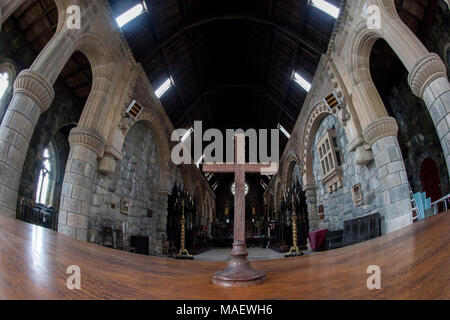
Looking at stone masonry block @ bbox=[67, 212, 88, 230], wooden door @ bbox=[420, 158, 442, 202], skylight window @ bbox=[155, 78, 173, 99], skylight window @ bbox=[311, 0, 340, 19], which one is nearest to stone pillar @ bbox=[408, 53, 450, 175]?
skylight window @ bbox=[311, 0, 340, 19]

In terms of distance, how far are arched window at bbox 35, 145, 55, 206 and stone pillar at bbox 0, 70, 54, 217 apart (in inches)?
275

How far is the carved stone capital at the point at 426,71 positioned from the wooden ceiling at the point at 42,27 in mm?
8555

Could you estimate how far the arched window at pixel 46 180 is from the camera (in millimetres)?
9727

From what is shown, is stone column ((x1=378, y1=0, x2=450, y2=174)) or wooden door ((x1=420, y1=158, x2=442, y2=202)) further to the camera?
wooden door ((x1=420, y1=158, x2=442, y2=202))

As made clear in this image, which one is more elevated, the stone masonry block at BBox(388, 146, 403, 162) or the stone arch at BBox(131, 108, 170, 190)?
the stone arch at BBox(131, 108, 170, 190)

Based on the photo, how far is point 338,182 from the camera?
23.4 ft

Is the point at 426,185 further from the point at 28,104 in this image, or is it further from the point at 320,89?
the point at 28,104

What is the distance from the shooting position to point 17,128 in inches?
150

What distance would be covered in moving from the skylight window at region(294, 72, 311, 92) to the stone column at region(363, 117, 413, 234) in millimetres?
4224

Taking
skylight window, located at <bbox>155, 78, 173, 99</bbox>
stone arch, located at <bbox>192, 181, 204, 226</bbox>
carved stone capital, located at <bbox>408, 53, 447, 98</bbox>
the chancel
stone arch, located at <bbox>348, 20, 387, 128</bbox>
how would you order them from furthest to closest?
stone arch, located at <bbox>192, 181, 204, 226</bbox>, skylight window, located at <bbox>155, 78, 173, 99</bbox>, stone arch, located at <bbox>348, 20, 387, 128</bbox>, carved stone capital, located at <bbox>408, 53, 447, 98</bbox>, the chancel

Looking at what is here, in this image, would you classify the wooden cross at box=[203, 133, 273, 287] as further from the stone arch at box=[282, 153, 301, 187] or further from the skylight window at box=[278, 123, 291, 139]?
the skylight window at box=[278, 123, 291, 139]

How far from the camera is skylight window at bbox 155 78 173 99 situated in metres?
9.14

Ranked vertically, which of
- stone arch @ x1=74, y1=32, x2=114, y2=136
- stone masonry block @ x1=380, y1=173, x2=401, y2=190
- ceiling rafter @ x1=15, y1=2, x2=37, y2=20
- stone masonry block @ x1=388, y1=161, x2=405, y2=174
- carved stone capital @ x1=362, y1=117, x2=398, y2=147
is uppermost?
ceiling rafter @ x1=15, y1=2, x2=37, y2=20

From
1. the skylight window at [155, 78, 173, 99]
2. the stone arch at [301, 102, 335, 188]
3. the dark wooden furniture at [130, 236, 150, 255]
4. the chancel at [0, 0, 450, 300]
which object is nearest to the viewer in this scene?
the chancel at [0, 0, 450, 300]
